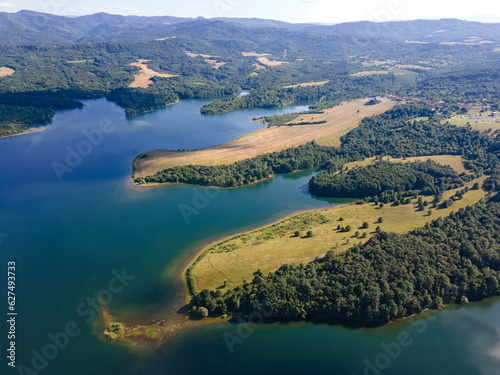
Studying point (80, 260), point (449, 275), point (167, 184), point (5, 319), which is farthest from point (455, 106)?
point (5, 319)

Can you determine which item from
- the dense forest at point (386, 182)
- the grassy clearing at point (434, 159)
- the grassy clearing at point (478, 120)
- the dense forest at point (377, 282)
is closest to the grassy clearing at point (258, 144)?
the grassy clearing at point (434, 159)

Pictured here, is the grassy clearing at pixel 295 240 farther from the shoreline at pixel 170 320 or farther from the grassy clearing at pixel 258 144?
the grassy clearing at pixel 258 144

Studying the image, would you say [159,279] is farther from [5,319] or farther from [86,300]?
[5,319]

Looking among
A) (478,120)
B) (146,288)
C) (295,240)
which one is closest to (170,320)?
(146,288)

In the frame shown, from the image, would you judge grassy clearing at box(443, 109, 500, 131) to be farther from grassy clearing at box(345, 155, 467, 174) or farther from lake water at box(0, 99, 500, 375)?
lake water at box(0, 99, 500, 375)

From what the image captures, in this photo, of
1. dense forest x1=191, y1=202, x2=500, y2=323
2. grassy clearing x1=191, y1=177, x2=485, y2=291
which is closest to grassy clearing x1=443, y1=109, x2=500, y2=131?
grassy clearing x1=191, y1=177, x2=485, y2=291

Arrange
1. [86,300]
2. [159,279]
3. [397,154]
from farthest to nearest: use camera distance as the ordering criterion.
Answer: [397,154], [159,279], [86,300]
